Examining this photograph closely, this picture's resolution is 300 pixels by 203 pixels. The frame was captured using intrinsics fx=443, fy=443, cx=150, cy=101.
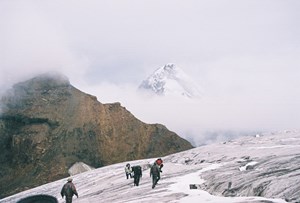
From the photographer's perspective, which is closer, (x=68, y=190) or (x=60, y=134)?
(x=68, y=190)

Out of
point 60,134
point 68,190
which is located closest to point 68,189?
point 68,190

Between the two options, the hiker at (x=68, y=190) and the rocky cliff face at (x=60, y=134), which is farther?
the rocky cliff face at (x=60, y=134)

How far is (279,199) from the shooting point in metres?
20.2

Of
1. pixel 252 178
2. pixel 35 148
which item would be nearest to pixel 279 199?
pixel 252 178

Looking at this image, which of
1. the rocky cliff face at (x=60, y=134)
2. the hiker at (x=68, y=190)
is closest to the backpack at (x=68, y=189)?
the hiker at (x=68, y=190)

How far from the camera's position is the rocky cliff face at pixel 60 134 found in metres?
109

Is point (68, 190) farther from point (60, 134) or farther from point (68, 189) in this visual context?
point (60, 134)

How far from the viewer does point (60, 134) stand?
115 m

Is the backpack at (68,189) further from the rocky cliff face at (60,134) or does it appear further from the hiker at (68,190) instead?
the rocky cliff face at (60,134)

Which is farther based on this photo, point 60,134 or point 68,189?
point 60,134

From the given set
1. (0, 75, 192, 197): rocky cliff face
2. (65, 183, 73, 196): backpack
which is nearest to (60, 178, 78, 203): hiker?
(65, 183, 73, 196): backpack

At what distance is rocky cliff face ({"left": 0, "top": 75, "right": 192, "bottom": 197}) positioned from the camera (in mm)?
108863

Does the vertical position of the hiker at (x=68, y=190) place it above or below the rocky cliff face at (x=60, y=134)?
below

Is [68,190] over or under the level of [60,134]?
under
